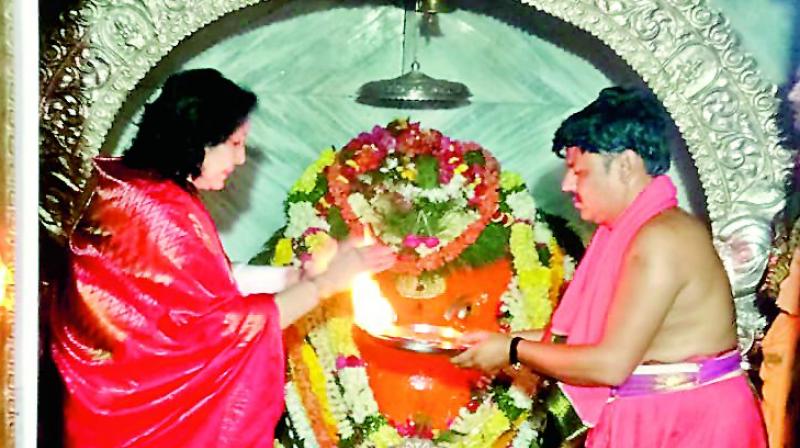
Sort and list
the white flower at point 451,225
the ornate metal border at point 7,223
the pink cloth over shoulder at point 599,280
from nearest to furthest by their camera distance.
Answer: the ornate metal border at point 7,223, the pink cloth over shoulder at point 599,280, the white flower at point 451,225

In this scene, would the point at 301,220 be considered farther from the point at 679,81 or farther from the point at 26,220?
the point at 679,81

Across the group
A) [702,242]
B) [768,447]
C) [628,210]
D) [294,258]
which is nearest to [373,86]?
[294,258]

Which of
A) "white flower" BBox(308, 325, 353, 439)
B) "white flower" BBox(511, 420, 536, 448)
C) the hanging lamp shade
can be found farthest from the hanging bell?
"white flower" BBox(511, 420, 536, 448)

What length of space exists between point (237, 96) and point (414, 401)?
1.58 ft

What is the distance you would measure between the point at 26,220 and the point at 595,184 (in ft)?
2.34

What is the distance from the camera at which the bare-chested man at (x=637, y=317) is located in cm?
138

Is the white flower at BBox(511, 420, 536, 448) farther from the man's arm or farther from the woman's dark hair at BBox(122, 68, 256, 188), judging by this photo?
the woman's dark hair at BBox(122, 68, 256, 188)

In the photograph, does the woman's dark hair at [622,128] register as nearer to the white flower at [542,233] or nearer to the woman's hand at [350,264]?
the white flower at [542,233]

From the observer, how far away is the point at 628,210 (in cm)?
142

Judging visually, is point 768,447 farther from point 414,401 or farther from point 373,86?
point 373,86

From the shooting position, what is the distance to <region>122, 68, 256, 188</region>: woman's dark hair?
4.72 ft

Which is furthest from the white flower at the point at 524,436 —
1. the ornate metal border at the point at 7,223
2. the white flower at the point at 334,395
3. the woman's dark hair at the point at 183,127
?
the ornate metal border at the point at 7,223

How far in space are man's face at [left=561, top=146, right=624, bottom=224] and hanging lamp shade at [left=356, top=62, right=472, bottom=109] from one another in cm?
19

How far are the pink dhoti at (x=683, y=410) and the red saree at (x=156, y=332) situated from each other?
18.2 inches
